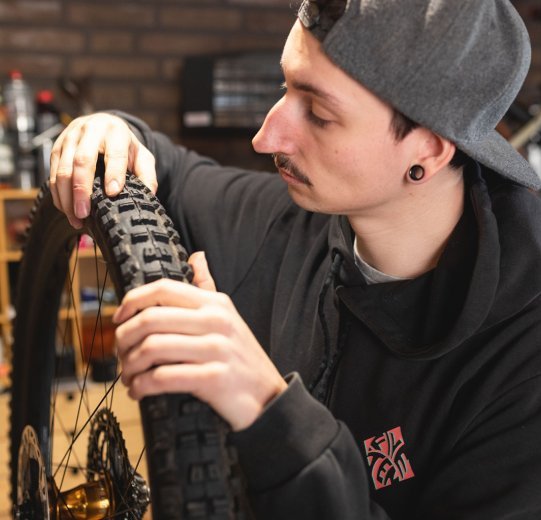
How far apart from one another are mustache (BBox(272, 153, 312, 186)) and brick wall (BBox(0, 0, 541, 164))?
2536 mm

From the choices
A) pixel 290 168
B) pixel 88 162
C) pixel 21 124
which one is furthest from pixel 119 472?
pixel 21 124

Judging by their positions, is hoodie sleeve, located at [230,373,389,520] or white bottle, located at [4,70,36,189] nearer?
hoodie sleeve, located at [230,373,389,520]

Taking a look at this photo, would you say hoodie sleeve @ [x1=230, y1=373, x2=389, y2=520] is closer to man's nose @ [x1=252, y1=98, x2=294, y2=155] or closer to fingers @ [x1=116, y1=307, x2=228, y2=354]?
fingers @ [x1=116, y1=307, x2=228, y2=354]

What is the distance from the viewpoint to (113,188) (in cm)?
78

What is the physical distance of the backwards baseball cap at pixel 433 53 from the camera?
0.88 metres

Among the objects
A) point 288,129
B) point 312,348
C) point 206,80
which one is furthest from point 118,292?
point 206,80

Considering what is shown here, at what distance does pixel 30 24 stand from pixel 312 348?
2732mm

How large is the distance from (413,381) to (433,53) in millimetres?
424

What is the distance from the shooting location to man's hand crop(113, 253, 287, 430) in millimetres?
580

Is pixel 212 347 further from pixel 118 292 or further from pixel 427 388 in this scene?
pixel 427 388

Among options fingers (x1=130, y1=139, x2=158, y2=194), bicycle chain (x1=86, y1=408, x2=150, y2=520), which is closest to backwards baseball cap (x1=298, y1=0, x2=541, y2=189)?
fingers (x1=130, y1=139, x2=158, y2=194)

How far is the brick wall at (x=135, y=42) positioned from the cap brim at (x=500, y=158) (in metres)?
2.64

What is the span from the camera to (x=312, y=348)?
3.75 feet

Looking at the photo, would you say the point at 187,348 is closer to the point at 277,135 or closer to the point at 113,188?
the point at 113,188
